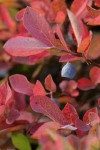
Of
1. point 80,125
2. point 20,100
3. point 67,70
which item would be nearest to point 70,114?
point 80,125

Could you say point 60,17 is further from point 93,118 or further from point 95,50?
point 93,118

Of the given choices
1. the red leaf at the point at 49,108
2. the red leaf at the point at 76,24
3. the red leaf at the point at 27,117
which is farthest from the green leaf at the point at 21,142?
the red leaf at the point at 76,24

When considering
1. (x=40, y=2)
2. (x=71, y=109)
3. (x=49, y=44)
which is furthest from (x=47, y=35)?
(x=40, y=2)

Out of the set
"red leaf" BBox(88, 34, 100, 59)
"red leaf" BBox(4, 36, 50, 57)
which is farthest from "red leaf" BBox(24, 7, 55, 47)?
"red leaf" BBox(88, 34, 100, 59)

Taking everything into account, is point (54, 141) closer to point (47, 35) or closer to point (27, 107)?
point (47, 35)

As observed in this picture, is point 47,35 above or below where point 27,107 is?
above

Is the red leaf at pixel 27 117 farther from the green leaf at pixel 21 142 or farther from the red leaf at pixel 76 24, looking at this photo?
the red leaf at pixel 76 24
